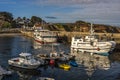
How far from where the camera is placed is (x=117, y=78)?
57.9 metres

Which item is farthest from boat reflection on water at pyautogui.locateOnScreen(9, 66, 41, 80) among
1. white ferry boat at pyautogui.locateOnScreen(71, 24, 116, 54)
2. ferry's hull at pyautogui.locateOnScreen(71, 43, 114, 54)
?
white ferry boat at pyautogui.locateOnScreen(71, 24, 116, 54)

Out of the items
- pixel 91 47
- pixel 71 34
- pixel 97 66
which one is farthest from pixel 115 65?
pixel 71 34

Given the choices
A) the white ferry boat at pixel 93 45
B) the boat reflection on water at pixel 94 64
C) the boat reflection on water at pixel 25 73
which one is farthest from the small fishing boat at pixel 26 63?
the white ferry boat at pixel 93 45

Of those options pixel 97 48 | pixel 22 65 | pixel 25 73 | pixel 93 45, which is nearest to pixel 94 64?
pixel 22 65

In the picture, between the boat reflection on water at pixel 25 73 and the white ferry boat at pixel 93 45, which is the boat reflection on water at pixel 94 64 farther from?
the boat reflection on water at pixel 25 73

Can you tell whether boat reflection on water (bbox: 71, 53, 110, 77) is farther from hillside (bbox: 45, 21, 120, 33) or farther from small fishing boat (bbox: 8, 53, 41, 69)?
hillside (bbox: 45, 21, 120, 33)

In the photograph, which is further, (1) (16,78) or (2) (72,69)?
(2) (72,69)

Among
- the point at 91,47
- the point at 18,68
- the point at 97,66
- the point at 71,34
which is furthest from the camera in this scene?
the point at 71,34

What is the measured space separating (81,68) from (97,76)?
8210 mm

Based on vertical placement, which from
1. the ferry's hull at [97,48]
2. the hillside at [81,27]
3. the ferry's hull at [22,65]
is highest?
the hillside at [81,27]

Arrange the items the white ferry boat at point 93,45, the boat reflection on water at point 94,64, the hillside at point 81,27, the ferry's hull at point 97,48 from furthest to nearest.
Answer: the hillside at point 81,27
the white ferry boat at point 93,45
the ferry's hull at point 97,48
the boat reflection on water at point 94,64

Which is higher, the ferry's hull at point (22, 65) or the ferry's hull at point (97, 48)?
the ferry's hull at point (97, 48)

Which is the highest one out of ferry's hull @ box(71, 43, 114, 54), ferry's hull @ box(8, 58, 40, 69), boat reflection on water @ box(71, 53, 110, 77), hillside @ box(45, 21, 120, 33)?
hillside @ box(45, 21, 120, 33)

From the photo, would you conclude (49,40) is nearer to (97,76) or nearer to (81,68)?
(81,68)
